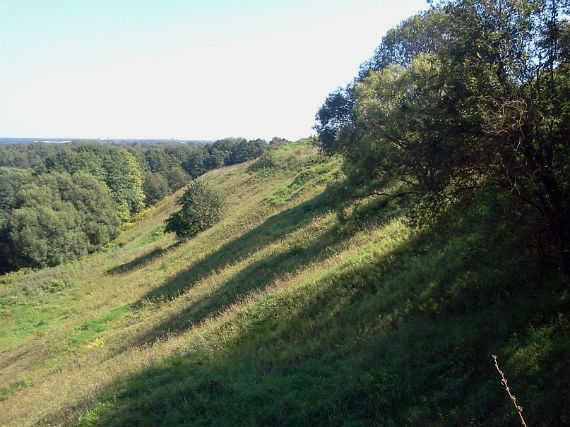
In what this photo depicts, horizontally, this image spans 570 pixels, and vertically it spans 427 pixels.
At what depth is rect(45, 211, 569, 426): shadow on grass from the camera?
611cm

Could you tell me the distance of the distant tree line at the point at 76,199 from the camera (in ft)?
160

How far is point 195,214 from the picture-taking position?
33938 mm

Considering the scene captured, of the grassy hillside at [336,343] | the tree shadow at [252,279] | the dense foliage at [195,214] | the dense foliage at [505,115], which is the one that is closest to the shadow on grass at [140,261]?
the dense foliage at [195,214]

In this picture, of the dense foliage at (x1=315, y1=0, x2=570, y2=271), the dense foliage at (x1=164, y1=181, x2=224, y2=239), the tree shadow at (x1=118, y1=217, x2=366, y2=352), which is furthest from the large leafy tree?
the dense foliage at (x1=315, y1=0, x2=570, y2=271)

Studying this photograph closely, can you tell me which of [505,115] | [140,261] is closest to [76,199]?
[140,261]

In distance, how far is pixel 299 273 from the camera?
14.4 metres

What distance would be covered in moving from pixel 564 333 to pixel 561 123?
9.96 feet

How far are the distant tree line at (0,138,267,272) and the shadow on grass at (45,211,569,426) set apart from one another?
150 ft

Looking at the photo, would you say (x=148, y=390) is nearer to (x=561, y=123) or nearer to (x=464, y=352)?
(x=464, y=352)

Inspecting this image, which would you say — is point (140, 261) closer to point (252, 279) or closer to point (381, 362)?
point (252, 279)

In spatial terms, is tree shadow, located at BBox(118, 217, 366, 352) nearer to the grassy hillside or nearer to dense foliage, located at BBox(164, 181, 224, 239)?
the grassy hillside

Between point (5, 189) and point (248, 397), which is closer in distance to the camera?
point (248, 397)

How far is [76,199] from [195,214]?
3105cm

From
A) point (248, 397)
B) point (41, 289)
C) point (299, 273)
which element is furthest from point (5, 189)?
point (248, 397)
